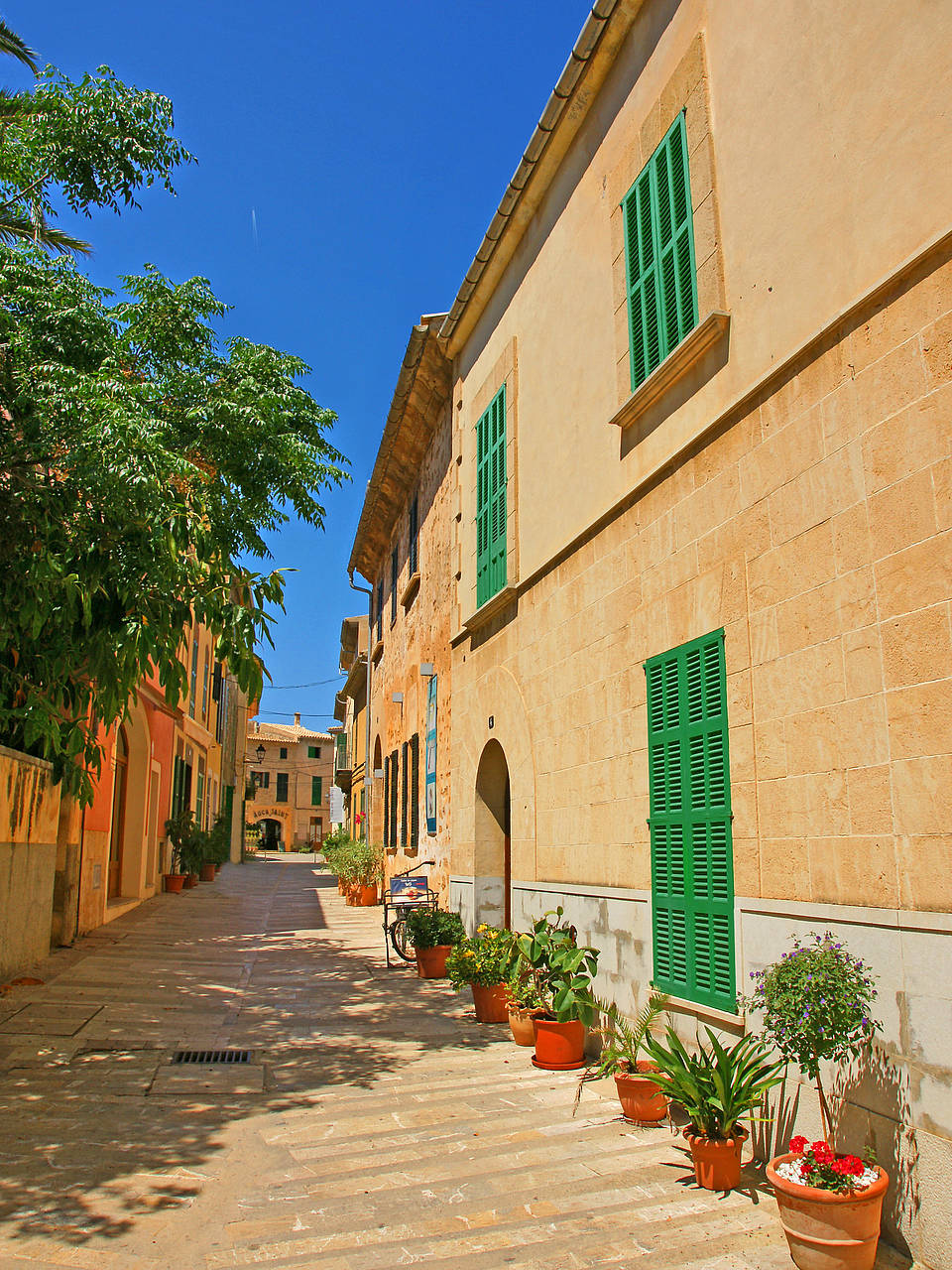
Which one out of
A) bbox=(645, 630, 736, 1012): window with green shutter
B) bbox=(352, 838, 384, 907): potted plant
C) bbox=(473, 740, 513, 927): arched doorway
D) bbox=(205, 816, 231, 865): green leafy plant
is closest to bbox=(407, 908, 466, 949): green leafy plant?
bbox=(473, 740, 513, 927): arched doorway

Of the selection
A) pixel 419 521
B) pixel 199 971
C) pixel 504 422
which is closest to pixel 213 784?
pixel 419 521

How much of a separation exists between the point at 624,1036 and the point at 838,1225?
2.55 m

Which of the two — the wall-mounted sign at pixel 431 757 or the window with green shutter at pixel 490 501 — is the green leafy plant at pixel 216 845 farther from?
the window with green shutter at pixel 490 501

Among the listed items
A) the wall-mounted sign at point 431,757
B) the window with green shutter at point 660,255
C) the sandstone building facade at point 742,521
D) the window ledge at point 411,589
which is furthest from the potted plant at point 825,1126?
the window ledge at point 411,589

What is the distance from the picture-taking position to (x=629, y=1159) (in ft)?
14.9

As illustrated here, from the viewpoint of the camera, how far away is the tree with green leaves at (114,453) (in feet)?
20.6

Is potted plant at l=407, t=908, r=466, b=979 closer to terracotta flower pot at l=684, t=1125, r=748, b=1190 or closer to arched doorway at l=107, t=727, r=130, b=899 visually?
terracotta flower pot at l=684, t=1125, r=748, b=1190

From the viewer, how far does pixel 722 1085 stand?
4168 mm

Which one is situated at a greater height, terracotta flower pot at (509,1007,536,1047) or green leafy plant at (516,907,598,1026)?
green leafy plant at (516,907,598,1026)

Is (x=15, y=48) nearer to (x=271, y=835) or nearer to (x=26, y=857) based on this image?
(x=26, y=857)

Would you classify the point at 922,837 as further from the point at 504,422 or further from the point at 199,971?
the point at 199,971

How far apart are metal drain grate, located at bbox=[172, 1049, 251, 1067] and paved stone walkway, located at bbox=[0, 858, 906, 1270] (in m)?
0.11

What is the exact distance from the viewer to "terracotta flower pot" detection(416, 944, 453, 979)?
375 inches

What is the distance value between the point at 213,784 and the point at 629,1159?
2381 centimetres
